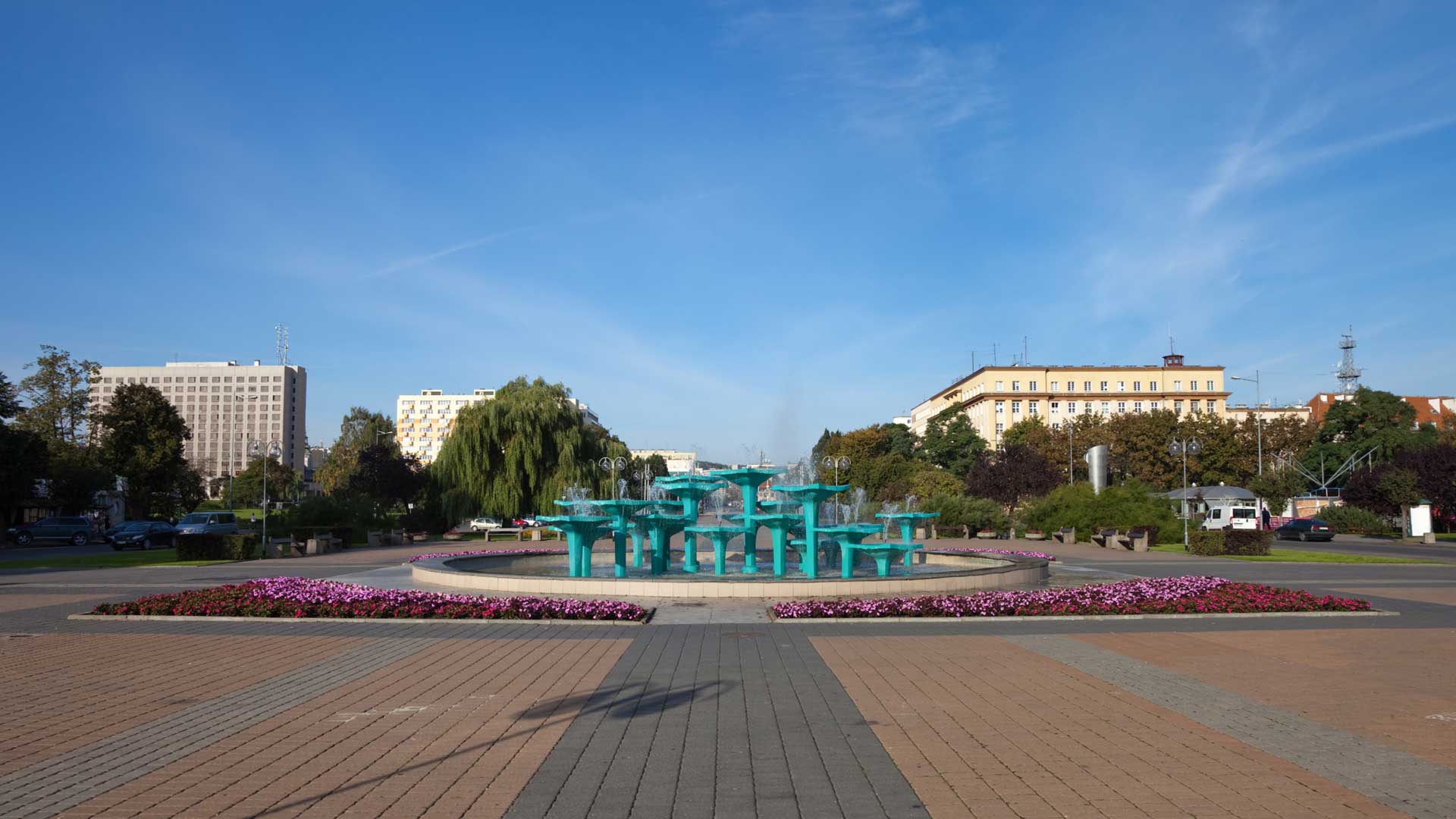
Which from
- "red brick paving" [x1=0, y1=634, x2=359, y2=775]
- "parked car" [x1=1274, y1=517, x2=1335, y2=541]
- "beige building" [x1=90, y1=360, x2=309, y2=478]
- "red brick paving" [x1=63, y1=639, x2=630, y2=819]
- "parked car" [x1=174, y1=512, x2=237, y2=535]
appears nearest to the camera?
"red brick paving" [x1=63, y1=639, x2=630, y2=819]

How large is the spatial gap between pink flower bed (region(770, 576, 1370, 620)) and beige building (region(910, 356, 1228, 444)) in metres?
90.0

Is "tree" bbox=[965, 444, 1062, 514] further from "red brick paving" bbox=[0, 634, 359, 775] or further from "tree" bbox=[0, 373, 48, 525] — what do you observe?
"tree" bbox=[0, 373, 48, 525]

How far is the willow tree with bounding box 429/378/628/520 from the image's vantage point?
4450cm

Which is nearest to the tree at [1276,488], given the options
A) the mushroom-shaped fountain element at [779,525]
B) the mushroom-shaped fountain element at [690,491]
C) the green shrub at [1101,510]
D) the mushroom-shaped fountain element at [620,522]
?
the green shrub at [1101,510]

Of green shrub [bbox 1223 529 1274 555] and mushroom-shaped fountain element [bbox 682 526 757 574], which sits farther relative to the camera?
green shrub [bbox 1223 529 1274 555]

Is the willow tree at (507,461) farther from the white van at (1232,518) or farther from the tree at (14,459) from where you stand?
the white van at (1232,518)

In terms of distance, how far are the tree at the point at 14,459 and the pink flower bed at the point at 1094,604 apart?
4194cm

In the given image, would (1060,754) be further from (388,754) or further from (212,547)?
(212,547)

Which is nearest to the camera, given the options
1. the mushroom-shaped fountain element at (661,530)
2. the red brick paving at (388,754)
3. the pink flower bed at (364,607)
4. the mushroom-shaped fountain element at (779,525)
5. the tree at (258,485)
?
the red brick paving at (388,754)

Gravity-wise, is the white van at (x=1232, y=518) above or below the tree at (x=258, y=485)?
below

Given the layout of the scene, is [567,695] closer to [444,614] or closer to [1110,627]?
[444,614]

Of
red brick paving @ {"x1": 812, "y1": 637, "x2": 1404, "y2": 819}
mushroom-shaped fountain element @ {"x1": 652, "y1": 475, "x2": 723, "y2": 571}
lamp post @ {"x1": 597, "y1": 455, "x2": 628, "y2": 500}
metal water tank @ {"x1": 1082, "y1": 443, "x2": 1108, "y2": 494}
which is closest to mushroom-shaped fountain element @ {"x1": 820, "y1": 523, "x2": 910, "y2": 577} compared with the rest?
mushroom-shaped fountain element @ {"x1": 652, "y1": 475, "x2": 723, "y2": 571}

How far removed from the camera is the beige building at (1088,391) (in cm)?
10450

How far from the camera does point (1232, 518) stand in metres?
50.0
